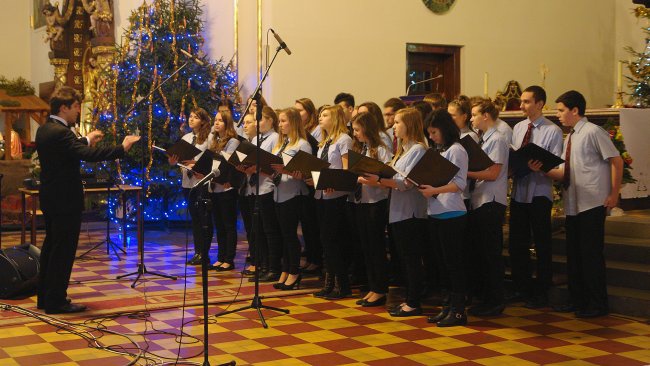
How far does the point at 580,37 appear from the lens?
14414 mm

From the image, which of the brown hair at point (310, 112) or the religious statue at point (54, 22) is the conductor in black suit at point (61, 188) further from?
the religious statue at point (54, 22)

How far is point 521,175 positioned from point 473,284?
3.21ft

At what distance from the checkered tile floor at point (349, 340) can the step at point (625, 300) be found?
0.12 meters

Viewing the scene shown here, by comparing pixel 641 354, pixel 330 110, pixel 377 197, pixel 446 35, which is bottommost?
pixel 641 354

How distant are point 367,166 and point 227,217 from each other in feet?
9.76

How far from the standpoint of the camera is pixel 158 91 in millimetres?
11727

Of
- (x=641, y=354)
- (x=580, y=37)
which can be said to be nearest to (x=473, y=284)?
(x=641, y=354)

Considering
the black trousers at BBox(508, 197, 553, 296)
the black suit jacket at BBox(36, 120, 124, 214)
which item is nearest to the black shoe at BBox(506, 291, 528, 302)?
the black trousers at BBox(508, 197, 553, 296)

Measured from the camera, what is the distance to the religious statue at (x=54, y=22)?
1655 centimetres

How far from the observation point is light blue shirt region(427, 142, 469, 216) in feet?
20.2

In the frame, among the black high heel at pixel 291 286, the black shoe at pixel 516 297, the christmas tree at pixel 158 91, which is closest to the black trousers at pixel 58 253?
the black high heel at pixel 291 286

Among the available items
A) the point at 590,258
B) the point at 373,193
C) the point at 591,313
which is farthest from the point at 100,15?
the point at 591,313

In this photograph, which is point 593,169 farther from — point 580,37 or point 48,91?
point 48,91

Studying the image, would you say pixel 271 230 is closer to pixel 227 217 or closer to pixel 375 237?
pixel 227 217
